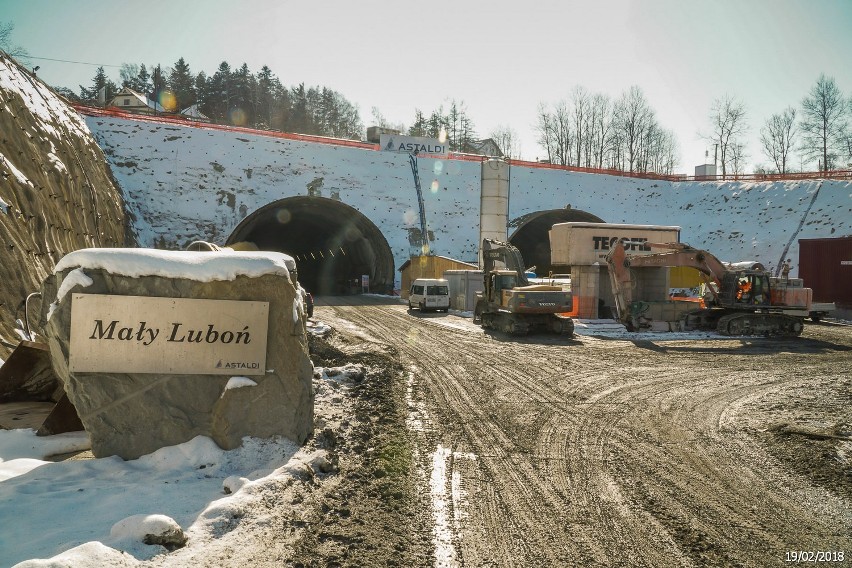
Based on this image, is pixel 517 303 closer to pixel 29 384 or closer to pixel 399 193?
pixel 29 384

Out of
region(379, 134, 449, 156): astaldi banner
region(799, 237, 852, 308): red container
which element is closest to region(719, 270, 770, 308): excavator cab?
region(799, 237, 852, 308): red container

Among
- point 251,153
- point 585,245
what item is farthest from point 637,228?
point 251,153

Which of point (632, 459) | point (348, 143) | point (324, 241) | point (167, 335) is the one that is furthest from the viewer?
point (324, 241)

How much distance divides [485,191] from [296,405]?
108 ft

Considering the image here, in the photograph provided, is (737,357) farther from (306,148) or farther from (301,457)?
(306,148)

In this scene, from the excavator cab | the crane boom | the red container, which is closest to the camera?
the excavator cab

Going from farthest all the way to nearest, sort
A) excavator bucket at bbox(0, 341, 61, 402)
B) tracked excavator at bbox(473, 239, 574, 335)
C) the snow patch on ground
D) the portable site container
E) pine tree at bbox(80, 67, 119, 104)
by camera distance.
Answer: pine tree at bbox(80, 67, 119, 104)
the portable site container
tracked excavator at bbox(473, 239, 574, 335)
excavator bucket at bbox(0, 341, 61, 402)
the snow patch on ground

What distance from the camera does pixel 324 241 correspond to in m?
50.6

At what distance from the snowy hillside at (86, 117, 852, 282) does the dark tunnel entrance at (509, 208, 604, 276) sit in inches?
74.1

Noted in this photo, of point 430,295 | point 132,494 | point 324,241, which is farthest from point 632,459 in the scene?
point 324,241

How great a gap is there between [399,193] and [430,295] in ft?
63.6

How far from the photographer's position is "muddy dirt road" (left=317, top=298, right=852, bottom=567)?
4910 millimetres
